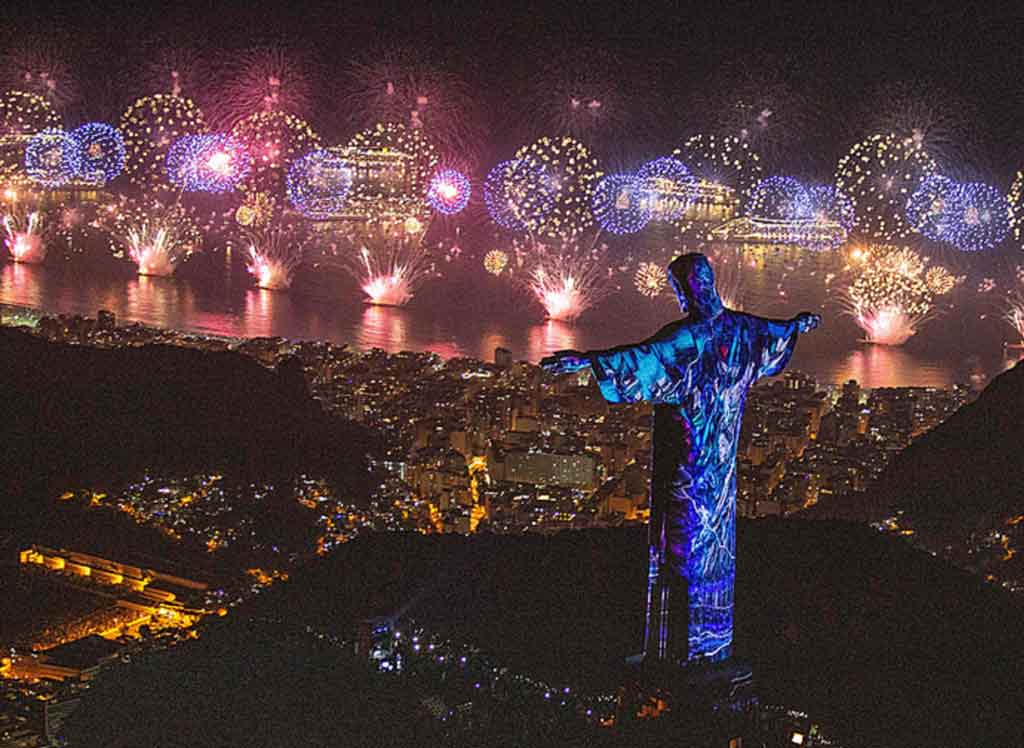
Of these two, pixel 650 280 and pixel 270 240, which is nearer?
pixel 650 280

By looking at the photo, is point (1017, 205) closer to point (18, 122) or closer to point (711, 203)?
point (711, 203)

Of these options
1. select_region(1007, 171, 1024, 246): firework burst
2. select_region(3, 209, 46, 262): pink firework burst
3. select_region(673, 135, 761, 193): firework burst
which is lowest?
select_region(3, 209, 46, 262): pink firework burst

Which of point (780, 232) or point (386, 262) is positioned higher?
point (780, 232)

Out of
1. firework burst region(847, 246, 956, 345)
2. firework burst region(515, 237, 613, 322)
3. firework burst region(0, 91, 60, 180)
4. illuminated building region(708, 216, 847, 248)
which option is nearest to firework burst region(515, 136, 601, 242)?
firework burst region(515, 237, 613, 322)

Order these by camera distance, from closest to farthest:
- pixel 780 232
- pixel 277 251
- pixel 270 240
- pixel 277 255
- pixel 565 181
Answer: pixel 780 232
pixel 565 181
pixel 277 255
pixel 277 251
pixel 270 240

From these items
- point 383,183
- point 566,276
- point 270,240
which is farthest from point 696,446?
point 270,240

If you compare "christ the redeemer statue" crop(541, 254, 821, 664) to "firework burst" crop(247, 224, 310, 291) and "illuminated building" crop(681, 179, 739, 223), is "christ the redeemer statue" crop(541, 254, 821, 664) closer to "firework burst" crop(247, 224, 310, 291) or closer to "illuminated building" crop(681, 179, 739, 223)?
"illuminated building" crop(681, 179, 739, 223)

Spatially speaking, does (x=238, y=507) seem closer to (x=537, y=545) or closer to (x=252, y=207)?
(x=537, y=545)
